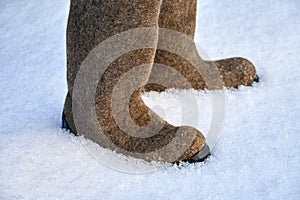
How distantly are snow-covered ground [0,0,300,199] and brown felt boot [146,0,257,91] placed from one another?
4 cm

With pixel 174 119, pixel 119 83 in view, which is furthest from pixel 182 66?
pixel 119 83

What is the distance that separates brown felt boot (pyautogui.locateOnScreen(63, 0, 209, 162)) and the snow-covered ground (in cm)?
5

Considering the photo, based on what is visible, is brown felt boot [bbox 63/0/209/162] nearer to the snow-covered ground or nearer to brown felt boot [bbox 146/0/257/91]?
the snow-covered ground

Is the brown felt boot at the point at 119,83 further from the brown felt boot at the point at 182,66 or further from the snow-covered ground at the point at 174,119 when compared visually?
the brown felt boot at the point at 182,66

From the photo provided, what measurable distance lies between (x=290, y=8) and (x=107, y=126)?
1047 mm

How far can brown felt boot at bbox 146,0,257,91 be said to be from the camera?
172 centimetres

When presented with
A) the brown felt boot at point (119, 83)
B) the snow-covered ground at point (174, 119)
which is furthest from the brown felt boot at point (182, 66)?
the brown felt boot at point (119, 83)

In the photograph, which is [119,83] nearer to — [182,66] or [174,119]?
[174,119]

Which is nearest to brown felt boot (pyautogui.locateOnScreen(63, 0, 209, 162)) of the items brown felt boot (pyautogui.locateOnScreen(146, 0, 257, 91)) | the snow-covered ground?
the snow-covered ground

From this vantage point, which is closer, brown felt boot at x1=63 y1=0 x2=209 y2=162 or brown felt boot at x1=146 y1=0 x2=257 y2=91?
brown felt boot at x1=63 y1=0 x2=209 y2=162

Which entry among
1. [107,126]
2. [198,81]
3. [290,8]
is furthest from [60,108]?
[290,8]

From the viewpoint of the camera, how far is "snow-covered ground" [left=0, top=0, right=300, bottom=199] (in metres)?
1.39

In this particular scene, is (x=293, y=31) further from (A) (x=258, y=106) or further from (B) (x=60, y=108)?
(B) (x=60, y=108)

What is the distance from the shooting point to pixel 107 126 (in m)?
1.50
